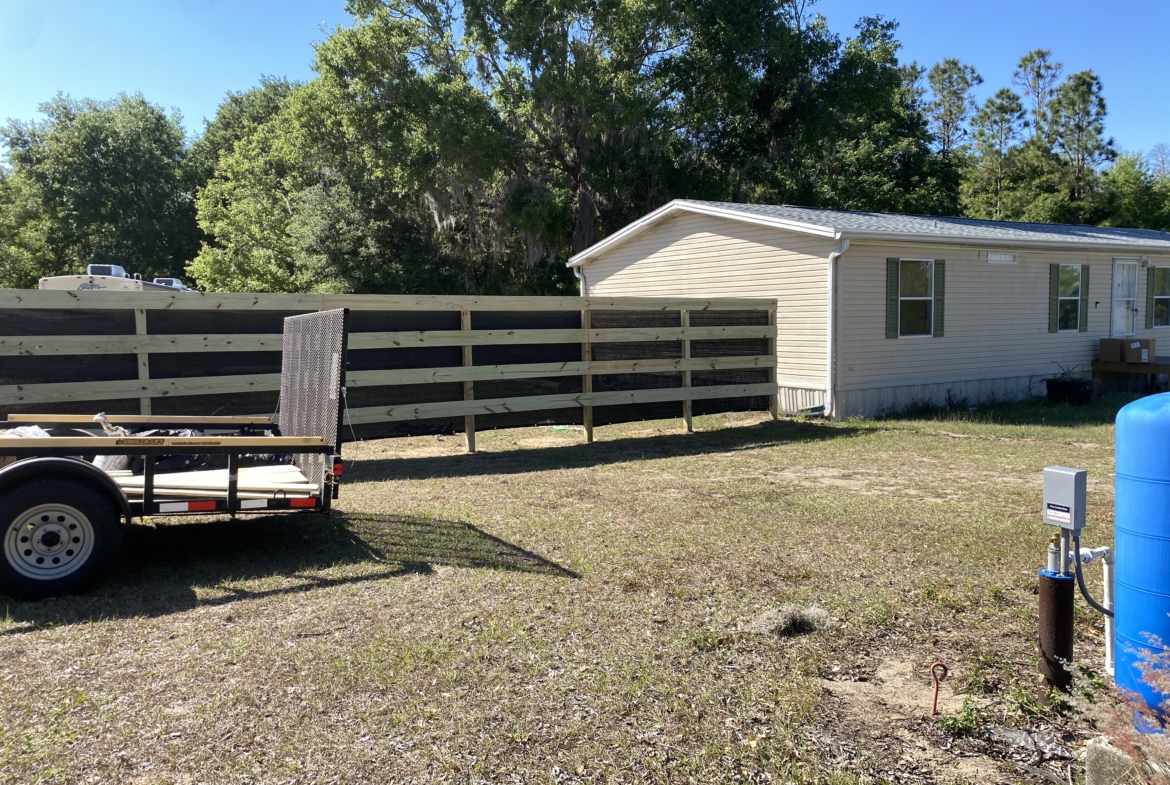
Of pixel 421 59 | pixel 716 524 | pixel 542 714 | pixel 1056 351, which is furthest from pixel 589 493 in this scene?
pixel 421 59

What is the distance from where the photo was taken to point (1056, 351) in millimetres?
17344

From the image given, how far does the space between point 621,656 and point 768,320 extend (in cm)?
984

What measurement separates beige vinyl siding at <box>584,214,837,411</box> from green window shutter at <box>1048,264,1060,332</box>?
637 cm

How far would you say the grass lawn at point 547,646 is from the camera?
10.6 ft

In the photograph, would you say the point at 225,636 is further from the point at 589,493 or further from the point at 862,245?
the point at 862,245

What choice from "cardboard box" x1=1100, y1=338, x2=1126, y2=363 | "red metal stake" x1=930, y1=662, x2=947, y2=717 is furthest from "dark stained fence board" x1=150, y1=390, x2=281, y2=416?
"cardboard box" x1=1100, y1=338, x2=1126, y2=363

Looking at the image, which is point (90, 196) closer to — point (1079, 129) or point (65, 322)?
point (65, 322)

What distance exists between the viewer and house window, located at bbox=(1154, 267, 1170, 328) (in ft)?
62.8

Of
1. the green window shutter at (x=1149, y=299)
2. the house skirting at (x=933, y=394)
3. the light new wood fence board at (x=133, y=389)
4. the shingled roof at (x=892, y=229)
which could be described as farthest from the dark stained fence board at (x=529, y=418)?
the green window shutter at (x=1149, y=299)

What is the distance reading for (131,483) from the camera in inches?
216

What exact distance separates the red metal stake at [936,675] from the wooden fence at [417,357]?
280 inches

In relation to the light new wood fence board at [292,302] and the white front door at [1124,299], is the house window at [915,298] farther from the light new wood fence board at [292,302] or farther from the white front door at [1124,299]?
the white front door at [1124,299]

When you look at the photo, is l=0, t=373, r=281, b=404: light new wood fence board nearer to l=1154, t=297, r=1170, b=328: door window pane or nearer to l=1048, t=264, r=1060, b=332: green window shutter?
l=1048, t=264, r=1060, b=332: green window shutter

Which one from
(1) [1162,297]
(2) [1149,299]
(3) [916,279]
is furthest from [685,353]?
(1) [1162,297]
